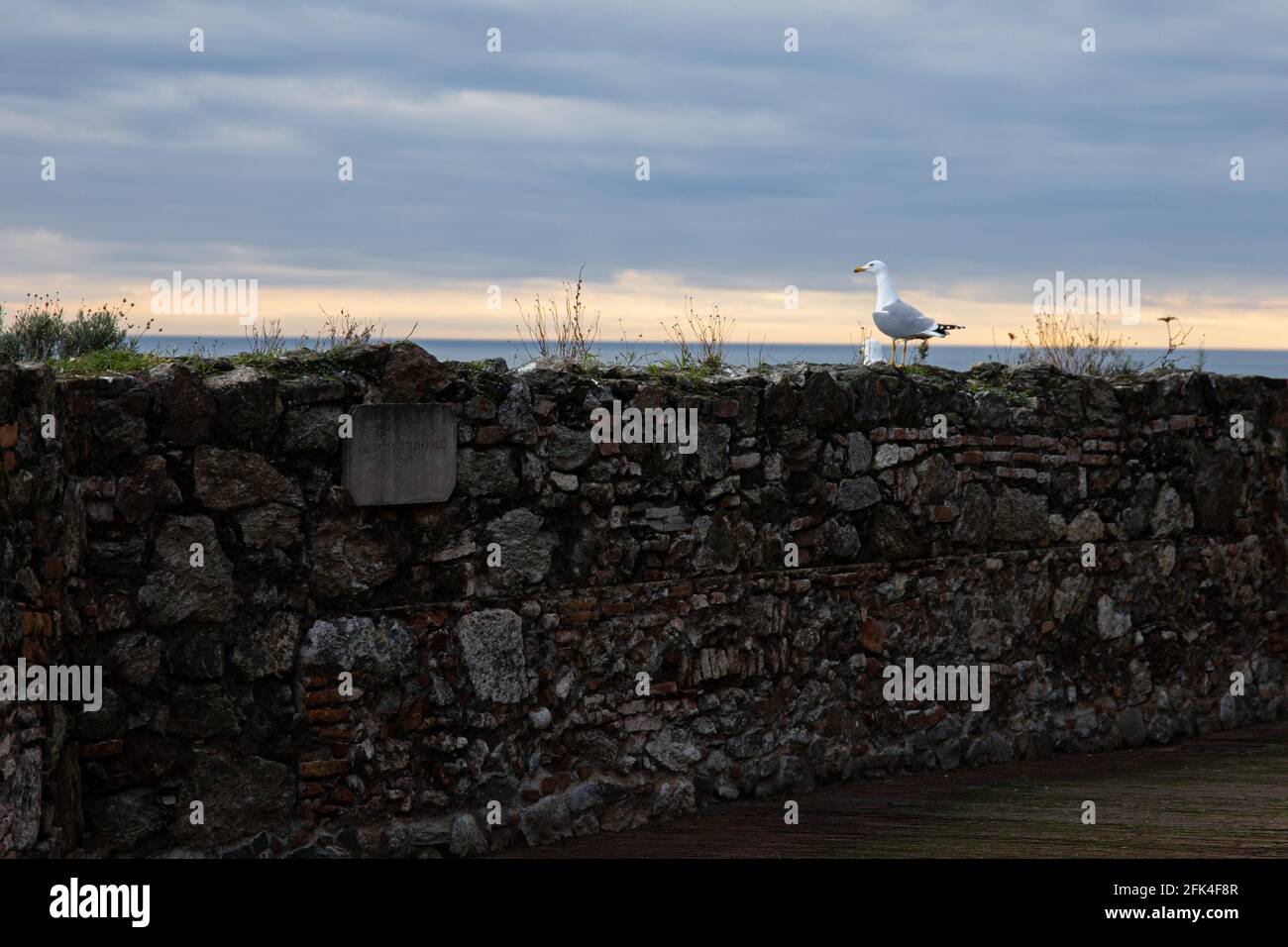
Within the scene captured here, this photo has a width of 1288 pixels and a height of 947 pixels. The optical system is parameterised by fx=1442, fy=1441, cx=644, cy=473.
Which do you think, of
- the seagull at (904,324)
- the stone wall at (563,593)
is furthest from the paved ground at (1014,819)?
the seagull at (904,324)

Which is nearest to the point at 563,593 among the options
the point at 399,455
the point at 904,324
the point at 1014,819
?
the point at 399,455

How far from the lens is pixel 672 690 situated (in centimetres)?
734

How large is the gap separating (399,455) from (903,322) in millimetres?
3850

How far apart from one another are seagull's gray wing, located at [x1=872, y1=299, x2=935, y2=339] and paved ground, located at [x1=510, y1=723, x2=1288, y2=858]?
2716mm

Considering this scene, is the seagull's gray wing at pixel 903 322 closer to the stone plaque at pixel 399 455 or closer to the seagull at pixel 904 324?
the seagull at pixel 904 324

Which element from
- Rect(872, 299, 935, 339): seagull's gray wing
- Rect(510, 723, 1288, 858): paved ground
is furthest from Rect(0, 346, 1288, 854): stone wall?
Rect(872, 299, 935, 339): seagull's gray wing

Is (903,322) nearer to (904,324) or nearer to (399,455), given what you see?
(904,324)

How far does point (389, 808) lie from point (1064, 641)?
177 inches

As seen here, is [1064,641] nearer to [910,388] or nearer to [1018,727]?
[1018,727]

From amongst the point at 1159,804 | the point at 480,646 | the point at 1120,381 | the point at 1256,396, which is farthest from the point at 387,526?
the point at 1256,396

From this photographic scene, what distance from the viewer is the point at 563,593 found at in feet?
23.0

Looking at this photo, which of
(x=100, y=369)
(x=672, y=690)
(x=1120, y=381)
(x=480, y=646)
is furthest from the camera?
Result: (x=1120, y=381)

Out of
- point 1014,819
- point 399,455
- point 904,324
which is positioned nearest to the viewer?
point 399,455

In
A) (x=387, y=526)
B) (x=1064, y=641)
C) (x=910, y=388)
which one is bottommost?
(x=1064, y=641)
